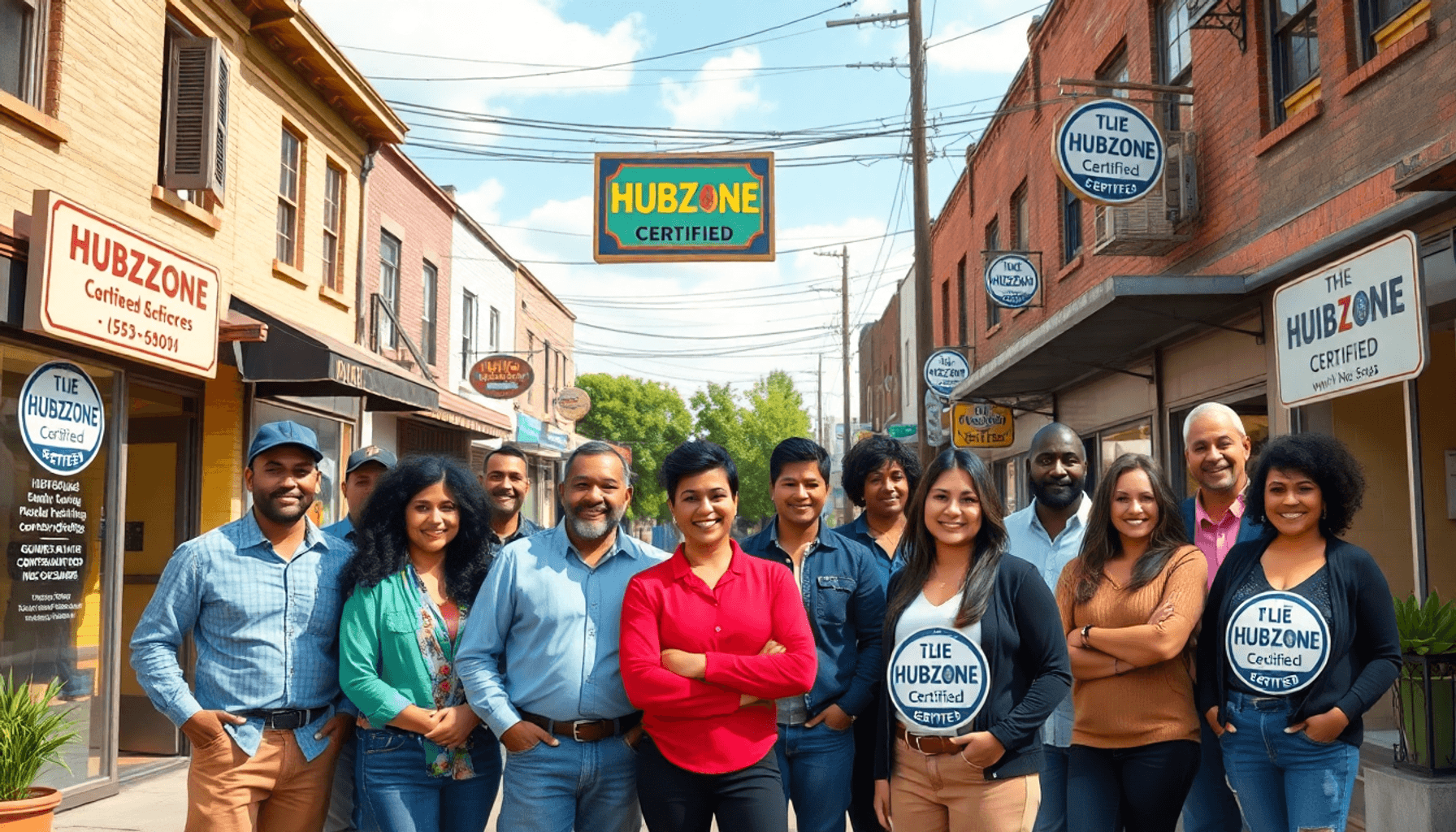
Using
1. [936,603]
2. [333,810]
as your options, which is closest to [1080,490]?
[936,603]

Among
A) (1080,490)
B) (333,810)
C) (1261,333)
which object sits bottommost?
(333,810)

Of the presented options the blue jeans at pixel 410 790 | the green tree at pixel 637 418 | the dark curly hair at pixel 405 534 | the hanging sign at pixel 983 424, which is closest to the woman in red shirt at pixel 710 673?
the blue jeans at pixel 410 790

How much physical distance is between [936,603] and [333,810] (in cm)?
233

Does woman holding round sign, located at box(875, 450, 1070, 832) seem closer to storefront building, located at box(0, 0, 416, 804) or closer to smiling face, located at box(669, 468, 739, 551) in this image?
smiling face, located at box(669, 468, 739, 551)

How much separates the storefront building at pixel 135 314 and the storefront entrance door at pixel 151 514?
1cm

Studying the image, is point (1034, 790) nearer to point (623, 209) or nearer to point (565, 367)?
point (623, 209)

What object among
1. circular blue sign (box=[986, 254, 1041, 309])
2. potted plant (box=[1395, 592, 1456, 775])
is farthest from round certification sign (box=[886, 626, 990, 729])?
circular blue sign (box=[986, 254, 1041, 309])

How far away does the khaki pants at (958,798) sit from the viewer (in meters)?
3.55

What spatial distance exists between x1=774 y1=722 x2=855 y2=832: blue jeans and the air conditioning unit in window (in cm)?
840

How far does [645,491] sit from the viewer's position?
176 feet

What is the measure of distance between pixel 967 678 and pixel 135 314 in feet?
20.8

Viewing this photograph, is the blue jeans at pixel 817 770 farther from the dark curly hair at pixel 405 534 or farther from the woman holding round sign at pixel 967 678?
the dark curly hair at pixel 405 534

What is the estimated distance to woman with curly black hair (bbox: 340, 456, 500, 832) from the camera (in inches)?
152

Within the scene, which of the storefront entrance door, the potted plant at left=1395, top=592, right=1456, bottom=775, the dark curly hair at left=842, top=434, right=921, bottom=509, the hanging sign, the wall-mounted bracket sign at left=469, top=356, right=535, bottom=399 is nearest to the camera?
the dark curly hair at left=842, top=434, right=921, bottom=509
